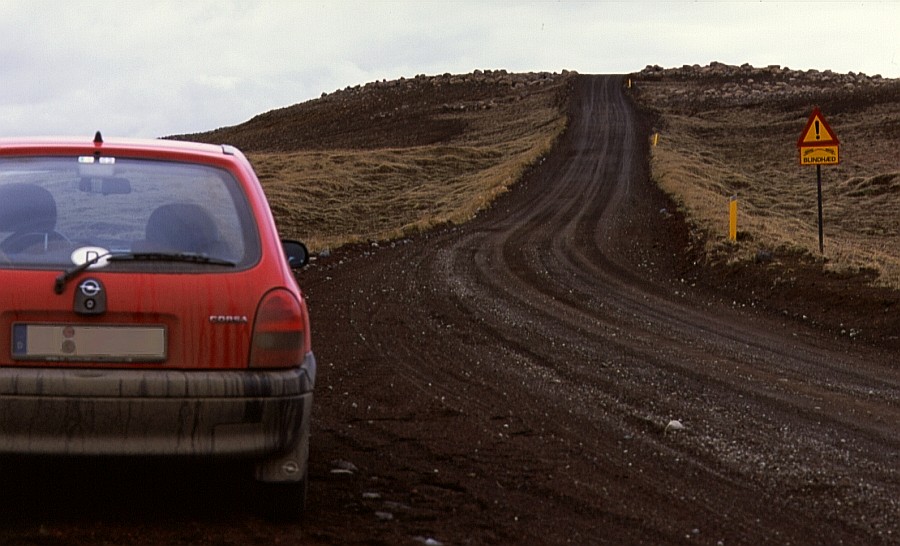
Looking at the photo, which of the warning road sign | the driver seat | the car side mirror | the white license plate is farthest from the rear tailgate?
the warning road sign

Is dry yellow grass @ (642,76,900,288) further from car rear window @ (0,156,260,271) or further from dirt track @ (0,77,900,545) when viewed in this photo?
car rear window @ (0,156,260,271)

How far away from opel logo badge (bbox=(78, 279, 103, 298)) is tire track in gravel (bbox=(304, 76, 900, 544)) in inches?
53.8

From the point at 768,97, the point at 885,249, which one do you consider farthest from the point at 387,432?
the point at 768,97

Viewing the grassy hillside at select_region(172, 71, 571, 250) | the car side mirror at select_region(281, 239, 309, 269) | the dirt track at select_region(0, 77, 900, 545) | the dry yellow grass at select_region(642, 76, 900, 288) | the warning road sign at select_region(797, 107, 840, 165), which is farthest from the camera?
the grassy hillside at select_region(172, 71, 571, 250)

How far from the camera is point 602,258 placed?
20.6 m

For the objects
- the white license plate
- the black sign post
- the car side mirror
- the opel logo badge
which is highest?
the black sign post

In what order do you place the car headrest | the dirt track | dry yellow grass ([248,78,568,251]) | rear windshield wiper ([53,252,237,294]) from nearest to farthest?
rear windshield wiper ([53,252,237,294]) → the car headrest → the dirt track → dry yellow grass ([248,78,568,251])

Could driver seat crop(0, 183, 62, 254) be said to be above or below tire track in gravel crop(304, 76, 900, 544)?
above

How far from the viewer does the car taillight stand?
4688 millimetres

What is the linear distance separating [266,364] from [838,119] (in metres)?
61.3

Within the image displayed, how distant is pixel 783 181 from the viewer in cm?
4388

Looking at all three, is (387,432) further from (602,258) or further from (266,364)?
(602,258)

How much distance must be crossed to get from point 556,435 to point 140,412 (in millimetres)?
3287

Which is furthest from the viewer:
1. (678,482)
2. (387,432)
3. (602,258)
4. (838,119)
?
(838,119)
